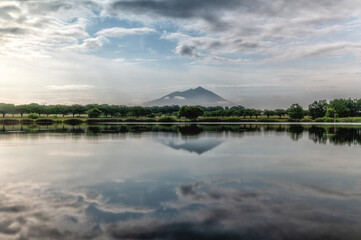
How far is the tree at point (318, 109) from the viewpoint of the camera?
19216 centimetres

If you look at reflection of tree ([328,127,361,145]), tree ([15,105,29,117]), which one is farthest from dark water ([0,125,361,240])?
tree ([15,105,29,117])

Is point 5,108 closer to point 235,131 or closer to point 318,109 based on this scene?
point 235,131

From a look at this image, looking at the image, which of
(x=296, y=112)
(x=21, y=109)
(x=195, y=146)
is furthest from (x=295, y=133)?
(x=21, y=109)

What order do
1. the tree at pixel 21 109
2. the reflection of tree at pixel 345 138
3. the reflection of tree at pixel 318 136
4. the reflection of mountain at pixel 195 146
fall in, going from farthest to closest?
the tree at pixel 21 109, the reflection of tree at pixel 318 136, the reflection of tree at pixel 345 138, the reflection of mountain at pixel 195 146

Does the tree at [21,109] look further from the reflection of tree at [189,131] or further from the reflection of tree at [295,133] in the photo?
the reflection of tree at [295,133]

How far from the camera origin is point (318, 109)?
194125 millimetres

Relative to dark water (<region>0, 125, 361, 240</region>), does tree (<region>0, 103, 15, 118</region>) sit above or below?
above

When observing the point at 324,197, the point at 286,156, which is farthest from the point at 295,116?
the point at 324,197

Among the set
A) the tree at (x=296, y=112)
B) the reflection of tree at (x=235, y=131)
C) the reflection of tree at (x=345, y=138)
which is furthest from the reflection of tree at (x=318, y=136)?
the tree at (x=296, y=112)

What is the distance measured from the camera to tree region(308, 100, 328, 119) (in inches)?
7565

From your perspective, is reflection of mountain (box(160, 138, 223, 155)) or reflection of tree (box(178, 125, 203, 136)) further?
reflection of tree (box(178, 125, 203, 136))

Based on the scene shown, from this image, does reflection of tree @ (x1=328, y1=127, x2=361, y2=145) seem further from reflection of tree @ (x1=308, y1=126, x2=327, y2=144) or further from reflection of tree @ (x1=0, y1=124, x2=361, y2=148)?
reflection of tree @ (x1=308, y1=126, x2=327, y2=144)

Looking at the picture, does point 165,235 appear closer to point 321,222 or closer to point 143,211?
point 143,211

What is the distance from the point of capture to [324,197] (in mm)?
11422
